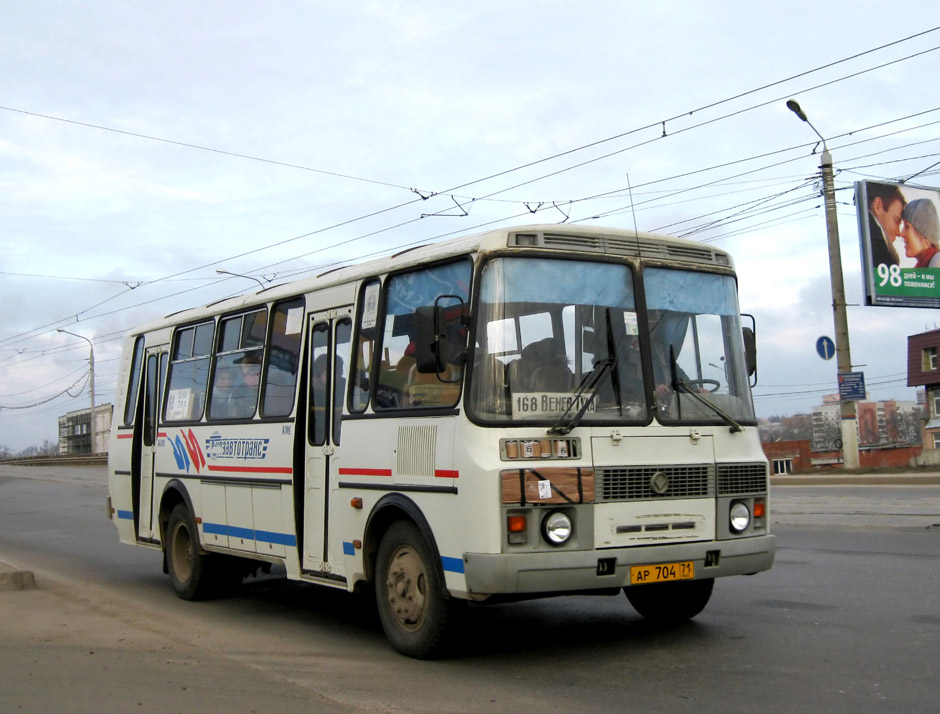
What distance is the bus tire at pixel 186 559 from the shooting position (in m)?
10.6

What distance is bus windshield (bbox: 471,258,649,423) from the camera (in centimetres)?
678

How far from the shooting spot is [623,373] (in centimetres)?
714

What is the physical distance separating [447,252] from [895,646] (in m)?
3.92

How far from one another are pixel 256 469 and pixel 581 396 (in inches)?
145

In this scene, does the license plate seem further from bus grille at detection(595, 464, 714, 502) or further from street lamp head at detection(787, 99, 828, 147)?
street lamp head at detection(787, 99, 828, 147)

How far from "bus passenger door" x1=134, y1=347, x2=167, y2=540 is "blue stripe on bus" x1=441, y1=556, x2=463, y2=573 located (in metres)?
5.82

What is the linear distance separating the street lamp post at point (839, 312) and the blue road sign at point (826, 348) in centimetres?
14

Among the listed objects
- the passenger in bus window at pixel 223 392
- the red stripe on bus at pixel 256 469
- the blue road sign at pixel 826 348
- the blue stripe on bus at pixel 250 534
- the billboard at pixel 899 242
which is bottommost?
the blue stripe on bus at pixel 250 534

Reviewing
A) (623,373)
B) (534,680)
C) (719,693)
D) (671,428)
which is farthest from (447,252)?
(719,693)

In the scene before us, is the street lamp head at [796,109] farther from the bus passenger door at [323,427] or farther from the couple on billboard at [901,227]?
the bus passenger door at [323,427]

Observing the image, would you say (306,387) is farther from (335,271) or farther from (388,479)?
(388,479)

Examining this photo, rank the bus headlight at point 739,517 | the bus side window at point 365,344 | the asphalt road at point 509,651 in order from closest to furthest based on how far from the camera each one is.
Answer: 1. the asphalt road at point 509,651
2. the bus headlight at point 739,517
3. the bus side window at point 365,344

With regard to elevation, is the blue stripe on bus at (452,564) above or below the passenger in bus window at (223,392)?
below

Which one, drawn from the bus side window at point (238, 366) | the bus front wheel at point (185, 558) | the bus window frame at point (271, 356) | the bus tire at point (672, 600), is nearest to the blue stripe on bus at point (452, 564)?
the bus tire at point (672, 600)
